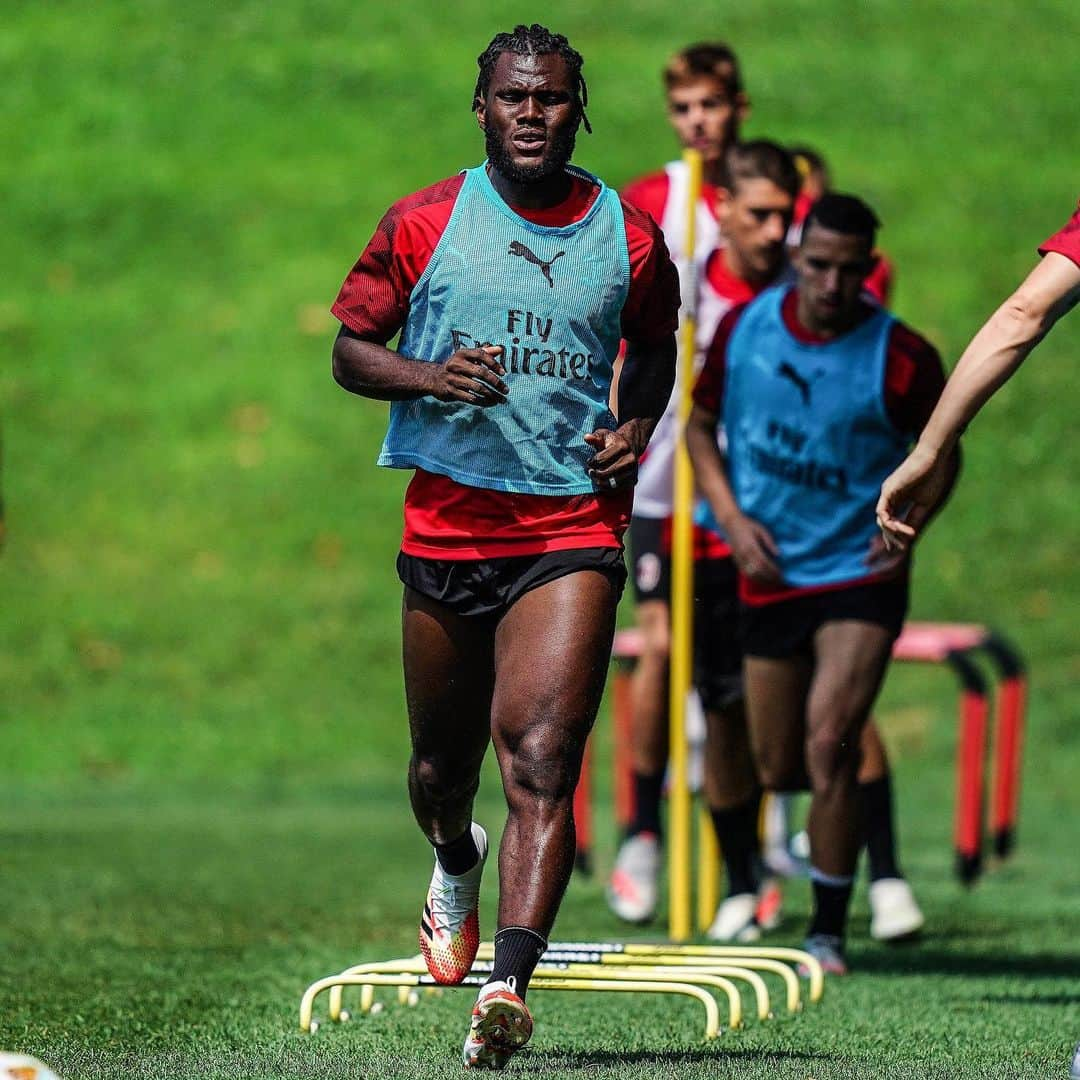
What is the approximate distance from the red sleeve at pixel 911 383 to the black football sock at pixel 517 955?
2.84 meters

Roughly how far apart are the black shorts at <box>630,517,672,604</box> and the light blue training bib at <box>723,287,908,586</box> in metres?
1.37

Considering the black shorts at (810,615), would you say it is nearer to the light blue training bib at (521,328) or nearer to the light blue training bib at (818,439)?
the light blue training bib at (818,439)

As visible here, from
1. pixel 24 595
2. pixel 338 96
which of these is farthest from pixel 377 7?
pixel 24 595

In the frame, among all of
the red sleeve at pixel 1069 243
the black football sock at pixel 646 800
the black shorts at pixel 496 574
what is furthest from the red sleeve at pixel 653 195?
the red sleeve at pixel 1069 243

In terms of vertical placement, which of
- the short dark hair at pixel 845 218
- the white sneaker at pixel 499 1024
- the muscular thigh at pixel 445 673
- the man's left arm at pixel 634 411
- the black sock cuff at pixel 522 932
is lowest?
the white sneaker at pixel 499 1024

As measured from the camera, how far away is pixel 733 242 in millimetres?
8664

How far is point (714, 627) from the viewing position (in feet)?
28.9

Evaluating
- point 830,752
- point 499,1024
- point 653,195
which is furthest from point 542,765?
point 653,195

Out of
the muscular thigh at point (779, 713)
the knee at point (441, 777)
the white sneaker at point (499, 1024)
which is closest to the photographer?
the white sneaker at point (499, 1024)

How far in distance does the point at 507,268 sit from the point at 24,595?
43.0 ft

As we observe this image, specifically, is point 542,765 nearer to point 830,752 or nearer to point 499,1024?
point 499,1024

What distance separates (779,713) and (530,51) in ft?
9.65

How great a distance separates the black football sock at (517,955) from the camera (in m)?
5.07

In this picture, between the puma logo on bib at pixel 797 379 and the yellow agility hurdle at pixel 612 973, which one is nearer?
the yellow agility hurdle at pixel 612 973
